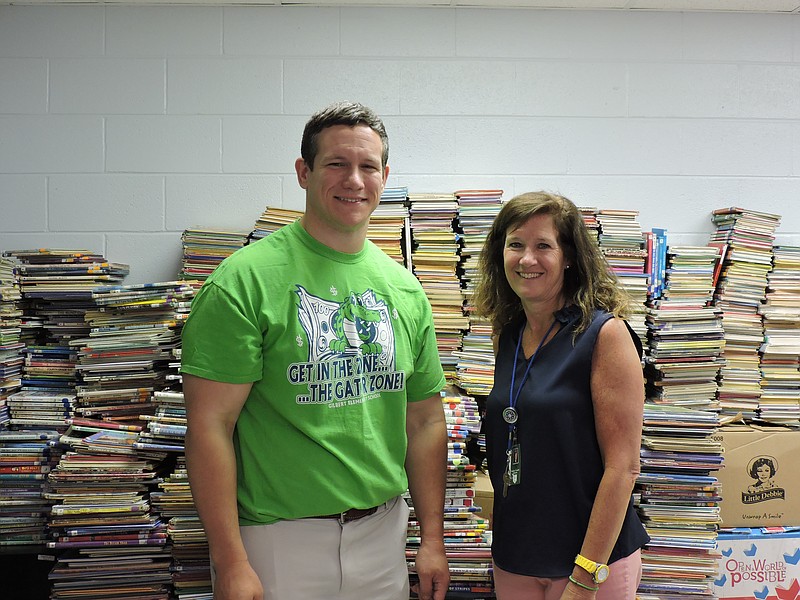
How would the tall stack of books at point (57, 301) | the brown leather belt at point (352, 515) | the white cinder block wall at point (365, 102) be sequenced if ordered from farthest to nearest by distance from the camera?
the white cinder block wall at point (365, 102)
the tall stack of books at point (57, 301)
the brown leather belt at point (352, 515)

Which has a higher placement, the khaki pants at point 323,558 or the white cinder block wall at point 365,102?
the white cinder block wall at point 365,102

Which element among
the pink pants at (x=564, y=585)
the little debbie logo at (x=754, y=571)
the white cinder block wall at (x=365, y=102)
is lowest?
the little debbie logo at (x=754, y=571)

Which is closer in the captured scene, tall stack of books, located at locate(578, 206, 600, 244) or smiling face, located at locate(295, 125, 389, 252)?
smiling face, located at locate(295, 125, 389, 252)

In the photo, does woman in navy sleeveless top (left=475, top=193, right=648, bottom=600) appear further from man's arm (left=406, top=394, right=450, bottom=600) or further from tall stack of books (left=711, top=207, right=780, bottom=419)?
tall stack of books (left=711, top=207, right=780, bottom=419)

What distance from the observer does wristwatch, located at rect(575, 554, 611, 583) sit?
1511 mm

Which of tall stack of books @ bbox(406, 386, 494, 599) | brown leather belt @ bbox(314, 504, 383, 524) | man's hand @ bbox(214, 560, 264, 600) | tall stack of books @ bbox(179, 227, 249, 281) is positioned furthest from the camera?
tall stack of books @ bbox(179, 227, 249, 281)

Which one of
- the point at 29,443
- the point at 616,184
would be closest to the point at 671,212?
the point at 616,184

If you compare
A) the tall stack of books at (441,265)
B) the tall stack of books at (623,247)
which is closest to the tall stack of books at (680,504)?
the tall stack of books at (623,247)

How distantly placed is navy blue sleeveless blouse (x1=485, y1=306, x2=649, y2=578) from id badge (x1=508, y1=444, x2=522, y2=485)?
0.01 meters

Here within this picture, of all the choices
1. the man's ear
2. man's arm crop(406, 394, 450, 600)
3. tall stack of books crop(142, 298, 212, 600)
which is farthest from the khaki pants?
tall stack of books crop(142, 298, 212, 600)

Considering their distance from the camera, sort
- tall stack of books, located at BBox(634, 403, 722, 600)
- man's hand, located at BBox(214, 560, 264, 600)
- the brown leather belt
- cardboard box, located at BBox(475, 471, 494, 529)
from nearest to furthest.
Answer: man's hand, located at BBox(214, 560, 264, 600)
the brown leather belt
cardboard box, located at BBox(475, 471, 494, 529)
tall stack of books, located at BBox(634, 403, 722, 600)

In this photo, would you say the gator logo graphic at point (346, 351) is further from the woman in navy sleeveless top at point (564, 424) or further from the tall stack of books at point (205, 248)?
the tall stack of books at point (205, 248)

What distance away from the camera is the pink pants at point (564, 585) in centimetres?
157

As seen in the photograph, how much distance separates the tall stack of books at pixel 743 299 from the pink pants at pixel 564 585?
1698mm
